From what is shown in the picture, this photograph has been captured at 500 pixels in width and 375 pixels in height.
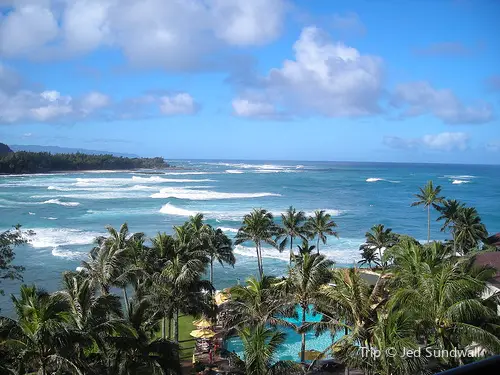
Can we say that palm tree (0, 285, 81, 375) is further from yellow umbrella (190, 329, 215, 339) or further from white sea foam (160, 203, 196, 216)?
white sea foam (160, 203, 196, 216)

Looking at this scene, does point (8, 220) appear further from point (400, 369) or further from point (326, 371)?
point (400, 369)

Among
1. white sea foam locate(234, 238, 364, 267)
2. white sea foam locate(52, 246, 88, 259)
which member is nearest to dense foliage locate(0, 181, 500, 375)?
white sea foam locate(52, 246, 88, 259)

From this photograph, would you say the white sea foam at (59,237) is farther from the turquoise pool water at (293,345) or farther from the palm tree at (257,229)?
the turquoise pool water at (293,345)

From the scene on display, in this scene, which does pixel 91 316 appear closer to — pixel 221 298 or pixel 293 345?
pixel 293 345

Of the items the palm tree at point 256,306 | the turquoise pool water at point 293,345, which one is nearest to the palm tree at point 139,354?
the palm tree at point 256,306

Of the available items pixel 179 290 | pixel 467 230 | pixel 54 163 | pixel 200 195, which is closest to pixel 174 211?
pixel 200 195
